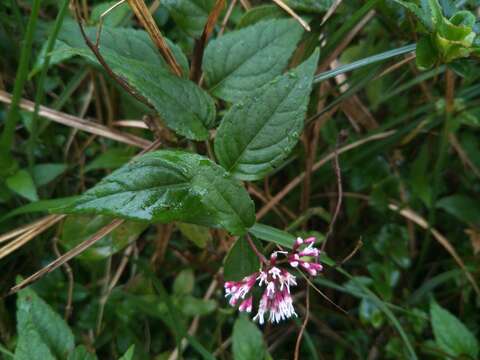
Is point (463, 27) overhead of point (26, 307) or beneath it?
overhead

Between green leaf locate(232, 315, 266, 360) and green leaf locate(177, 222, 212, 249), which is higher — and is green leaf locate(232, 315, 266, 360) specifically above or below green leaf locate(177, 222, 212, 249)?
below

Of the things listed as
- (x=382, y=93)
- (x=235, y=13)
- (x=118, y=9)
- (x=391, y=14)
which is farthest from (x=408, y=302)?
(x=118, y=9)

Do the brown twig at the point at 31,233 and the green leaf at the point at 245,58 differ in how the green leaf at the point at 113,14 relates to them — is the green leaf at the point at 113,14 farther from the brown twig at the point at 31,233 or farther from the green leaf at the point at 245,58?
the brown twig at the point at 31,233

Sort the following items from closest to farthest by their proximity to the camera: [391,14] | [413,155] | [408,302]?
[391,14] → [408,302] → [413,155]

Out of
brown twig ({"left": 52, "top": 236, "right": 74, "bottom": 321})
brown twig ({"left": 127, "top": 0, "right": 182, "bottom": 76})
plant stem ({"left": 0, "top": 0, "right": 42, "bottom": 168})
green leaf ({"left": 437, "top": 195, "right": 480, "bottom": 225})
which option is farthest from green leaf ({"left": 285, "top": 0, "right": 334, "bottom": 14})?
brown twig ({"left": 52, "top": 236, "right": 74, "bottom": 321})

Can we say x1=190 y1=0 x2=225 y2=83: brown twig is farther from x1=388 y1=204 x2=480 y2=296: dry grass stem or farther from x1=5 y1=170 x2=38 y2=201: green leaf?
x1=388 y1=204 x2=480 y2=296: dry grass stem

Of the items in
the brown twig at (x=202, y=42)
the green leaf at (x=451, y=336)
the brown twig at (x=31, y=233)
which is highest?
the brown twig at (x=202, y=42)

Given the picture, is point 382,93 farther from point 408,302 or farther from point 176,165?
point 176,165

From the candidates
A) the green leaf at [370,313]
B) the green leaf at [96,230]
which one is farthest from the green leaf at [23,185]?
the green leaf at [370,313]
